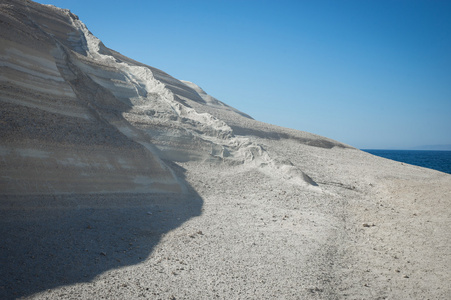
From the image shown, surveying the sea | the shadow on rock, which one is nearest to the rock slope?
the shadow on rock

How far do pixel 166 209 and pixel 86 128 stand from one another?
313 cm

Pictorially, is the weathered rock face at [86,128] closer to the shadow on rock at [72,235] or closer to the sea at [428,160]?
the shadow on rock at [72,235]

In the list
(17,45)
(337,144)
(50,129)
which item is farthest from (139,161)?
(337,144)

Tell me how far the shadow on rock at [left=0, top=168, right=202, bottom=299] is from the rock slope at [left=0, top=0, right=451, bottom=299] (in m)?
0.03

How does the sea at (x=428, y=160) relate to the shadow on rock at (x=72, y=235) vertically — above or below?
above

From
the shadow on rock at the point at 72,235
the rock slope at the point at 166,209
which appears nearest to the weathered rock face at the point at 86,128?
the rock slope at the point at 166,209

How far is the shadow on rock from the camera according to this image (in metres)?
4.89

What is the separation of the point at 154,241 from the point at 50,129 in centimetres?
387

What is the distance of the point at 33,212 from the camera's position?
6.45m

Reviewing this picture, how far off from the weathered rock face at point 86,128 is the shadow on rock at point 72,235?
1.32 ft

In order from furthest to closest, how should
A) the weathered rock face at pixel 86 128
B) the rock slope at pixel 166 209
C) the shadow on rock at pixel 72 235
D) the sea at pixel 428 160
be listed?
the sea at pixel 428 160, the weathered rock face at pixel 86 128, the rock slope at pixel 166 209, the shadow on rock at pixel 72 235

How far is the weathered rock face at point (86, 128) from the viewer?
23.8 feet

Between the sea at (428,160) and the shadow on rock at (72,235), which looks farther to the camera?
the sea at (428,160)

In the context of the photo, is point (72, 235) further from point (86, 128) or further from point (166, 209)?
point (86, 128)
